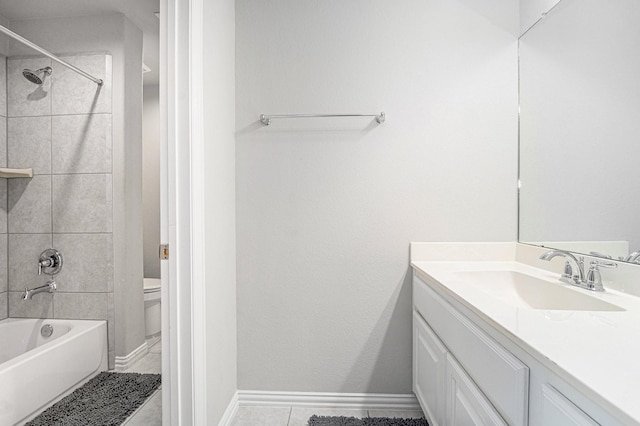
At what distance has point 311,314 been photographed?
1.76 meters

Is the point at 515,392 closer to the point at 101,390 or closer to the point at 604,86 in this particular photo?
the point at 604,86

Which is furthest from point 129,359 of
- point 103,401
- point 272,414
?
point 272,414

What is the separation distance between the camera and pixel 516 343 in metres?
0.75

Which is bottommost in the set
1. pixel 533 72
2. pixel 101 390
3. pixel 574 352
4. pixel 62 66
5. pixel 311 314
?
pixel 101 390

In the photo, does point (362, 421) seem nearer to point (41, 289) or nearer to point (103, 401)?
point (103, 401)

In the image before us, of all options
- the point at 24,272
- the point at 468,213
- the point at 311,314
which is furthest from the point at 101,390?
the point at 468,213

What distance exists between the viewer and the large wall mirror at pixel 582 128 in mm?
1103

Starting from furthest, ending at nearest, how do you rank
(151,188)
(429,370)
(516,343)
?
1. (151,188)
2. (429,370)
3. (516,343)

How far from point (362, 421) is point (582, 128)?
165 centimetres

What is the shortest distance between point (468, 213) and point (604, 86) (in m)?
0.75

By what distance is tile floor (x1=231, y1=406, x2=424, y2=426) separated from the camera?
163 centimetres

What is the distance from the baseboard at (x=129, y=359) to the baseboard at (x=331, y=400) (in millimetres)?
964

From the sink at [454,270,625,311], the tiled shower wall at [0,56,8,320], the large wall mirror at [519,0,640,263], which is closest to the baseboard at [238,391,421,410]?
the sink at [454,270,625,311]

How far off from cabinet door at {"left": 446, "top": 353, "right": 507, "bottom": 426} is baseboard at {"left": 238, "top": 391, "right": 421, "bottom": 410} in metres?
0.61
